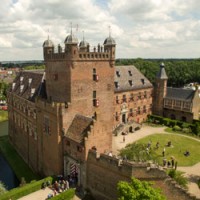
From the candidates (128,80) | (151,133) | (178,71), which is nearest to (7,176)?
(151,133)

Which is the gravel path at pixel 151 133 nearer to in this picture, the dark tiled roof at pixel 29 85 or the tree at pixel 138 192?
the tree at pixel 138 192

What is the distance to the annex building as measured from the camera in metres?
34.9

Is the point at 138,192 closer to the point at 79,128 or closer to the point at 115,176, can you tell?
the point at 115,176

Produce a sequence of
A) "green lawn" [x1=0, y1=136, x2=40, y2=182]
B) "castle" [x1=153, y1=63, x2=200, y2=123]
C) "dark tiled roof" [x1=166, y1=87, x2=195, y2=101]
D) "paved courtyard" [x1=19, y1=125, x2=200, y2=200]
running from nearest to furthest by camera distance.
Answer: "paved courtyard" [x1=19, y1=125, x2=200, y2=200]
"green lawn" [x1=0, y1=136, x2=40, y2=182]
"castle" [x1=153, y1=63, x2=200, y2=123]
"dark tiled roof" [x1=166, y1=87, x2=195, y2=101]

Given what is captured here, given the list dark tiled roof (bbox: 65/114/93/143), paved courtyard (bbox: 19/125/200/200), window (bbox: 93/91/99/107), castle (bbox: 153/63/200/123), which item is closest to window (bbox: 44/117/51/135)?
dark tiled roof (bbox: 65/114/93/143)

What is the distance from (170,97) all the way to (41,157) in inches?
1818

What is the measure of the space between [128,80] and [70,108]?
114ft

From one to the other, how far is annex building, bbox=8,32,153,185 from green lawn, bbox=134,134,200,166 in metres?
15.8

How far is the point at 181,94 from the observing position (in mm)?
72750

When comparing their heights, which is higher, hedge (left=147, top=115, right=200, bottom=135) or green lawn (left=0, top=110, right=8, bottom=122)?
hedge (left=147, top=115, right=200, bottom=135)

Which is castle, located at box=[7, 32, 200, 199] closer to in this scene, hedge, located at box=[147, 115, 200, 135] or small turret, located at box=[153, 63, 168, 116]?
hedge, located at box=[147, 115, 200, 135]

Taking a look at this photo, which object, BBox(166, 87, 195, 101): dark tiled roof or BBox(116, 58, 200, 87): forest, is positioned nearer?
BBox(166, 87, 195, 101): dark tiled roof

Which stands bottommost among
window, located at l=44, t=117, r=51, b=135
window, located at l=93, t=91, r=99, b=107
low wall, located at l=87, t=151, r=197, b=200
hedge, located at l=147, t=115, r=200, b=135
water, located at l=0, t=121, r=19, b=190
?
water, located at l=0, t=121, r=19, b=190

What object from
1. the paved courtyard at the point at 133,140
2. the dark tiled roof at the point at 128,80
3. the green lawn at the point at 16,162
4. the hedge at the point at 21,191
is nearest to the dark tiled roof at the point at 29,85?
the green lawn at the point at 16,162
